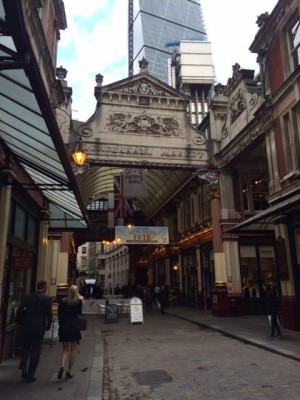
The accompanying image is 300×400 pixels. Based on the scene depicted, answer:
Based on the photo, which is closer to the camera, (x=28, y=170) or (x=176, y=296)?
(x=28, y=170)

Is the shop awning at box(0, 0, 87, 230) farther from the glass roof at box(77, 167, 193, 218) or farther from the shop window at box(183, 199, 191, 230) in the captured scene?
the shop window at box(183, 199, 191, 230)

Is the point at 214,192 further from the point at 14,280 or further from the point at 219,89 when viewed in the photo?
the point at 14,280

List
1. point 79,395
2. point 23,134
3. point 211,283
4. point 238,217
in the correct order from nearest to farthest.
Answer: point 79,395 → point 23,134 → point 238,217 → point 211,283

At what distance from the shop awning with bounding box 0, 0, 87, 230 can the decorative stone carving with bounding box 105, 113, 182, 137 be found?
11804 mm

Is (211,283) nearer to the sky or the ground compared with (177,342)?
nearer to the sky

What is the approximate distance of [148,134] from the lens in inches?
861

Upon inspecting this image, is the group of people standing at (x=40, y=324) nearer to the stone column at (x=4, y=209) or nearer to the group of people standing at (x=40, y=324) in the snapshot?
the group of people standing at (x=40, y=324)

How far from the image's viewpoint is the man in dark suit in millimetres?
7016

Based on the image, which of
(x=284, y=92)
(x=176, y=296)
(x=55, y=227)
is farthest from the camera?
(x=176, y=296)

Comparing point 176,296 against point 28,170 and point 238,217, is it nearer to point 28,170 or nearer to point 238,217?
point 238,217

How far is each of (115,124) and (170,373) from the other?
16.0 meters

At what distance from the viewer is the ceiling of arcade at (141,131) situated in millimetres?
21156

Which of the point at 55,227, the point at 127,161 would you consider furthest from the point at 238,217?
the point at 55,227

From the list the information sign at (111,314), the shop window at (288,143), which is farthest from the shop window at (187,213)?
the shop window at (288,143)
